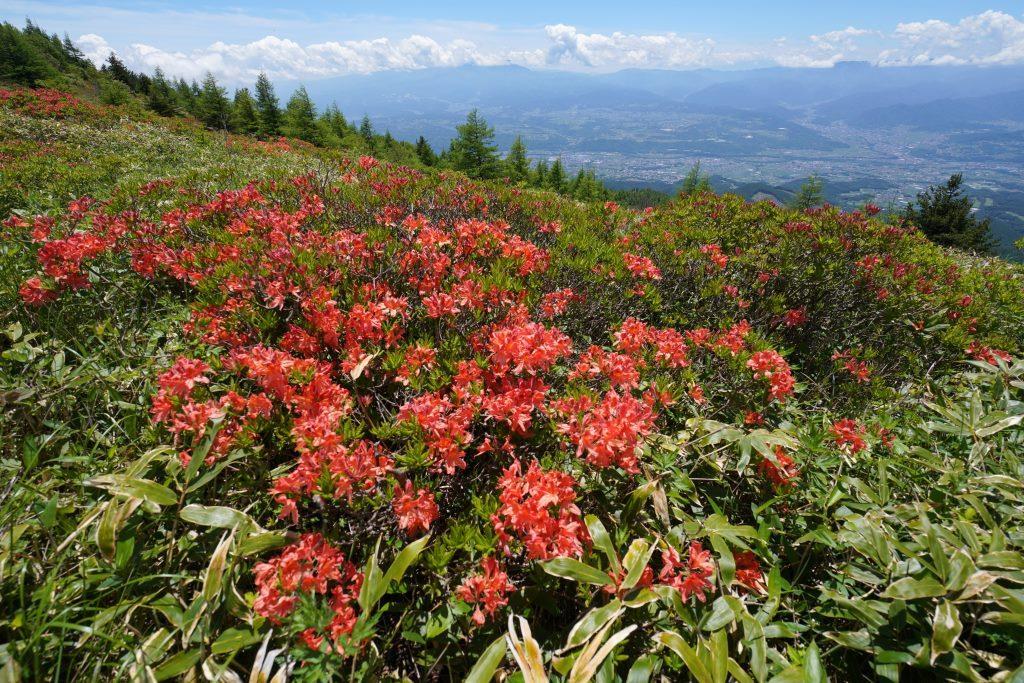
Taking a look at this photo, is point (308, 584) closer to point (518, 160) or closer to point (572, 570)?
point (572, 570)

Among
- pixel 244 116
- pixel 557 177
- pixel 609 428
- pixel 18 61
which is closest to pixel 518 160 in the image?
pixel 557 177

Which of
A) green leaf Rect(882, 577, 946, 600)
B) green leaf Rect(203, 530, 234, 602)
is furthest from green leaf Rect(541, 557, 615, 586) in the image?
green leaf Rect(203, 530, 234, 602)

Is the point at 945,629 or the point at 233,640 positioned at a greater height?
the point at 945,629

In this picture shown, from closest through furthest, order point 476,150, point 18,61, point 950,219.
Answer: point 950,219 < point 476,150 < point 18,61

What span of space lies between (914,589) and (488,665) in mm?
1361

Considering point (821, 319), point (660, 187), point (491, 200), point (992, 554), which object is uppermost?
point (491, 200)

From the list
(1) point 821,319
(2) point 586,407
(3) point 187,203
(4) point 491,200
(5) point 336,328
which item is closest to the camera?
(2) point 586,407

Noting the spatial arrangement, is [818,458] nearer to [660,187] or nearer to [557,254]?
[557,254]

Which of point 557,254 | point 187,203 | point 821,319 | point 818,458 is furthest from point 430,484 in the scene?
point 187,203

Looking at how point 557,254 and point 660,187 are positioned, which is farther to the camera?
point 660,187

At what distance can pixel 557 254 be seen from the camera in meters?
3.67

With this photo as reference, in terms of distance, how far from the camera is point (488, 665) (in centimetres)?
139

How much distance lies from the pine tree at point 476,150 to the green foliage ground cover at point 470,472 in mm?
29724

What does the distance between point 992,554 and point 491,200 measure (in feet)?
15.6
